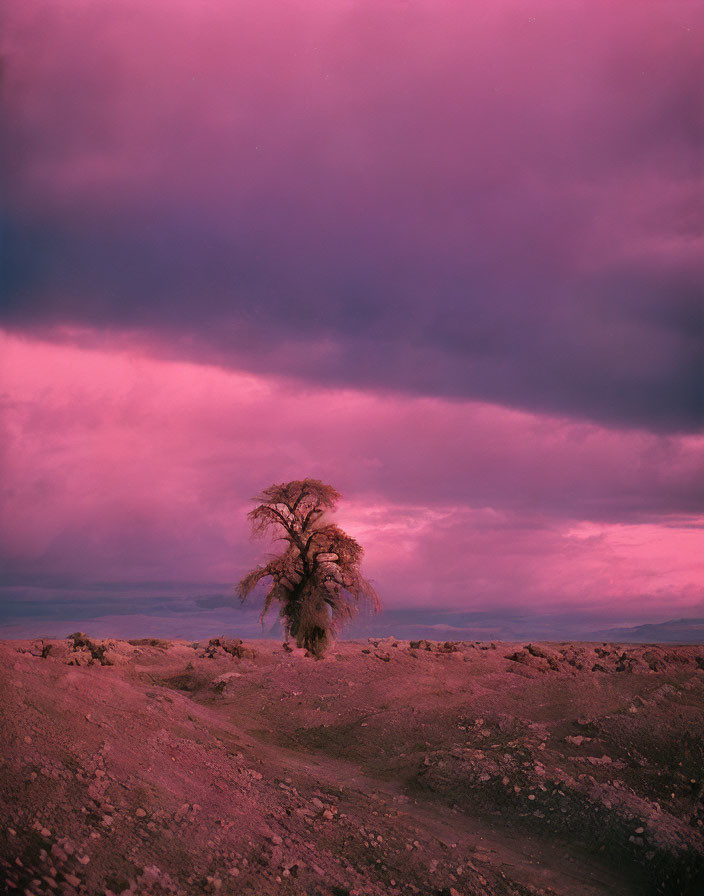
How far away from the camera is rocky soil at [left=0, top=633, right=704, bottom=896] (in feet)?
24.5

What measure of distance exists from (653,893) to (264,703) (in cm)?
1041

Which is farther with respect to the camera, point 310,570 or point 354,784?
point 310,570

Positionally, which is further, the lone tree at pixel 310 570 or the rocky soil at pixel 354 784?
the lone tree at pixel 310 570

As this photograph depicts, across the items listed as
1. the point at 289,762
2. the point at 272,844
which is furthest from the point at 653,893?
the point at 289,762

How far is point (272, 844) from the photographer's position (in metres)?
8.27

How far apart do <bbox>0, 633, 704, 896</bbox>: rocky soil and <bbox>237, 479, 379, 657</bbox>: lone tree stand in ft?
19.8

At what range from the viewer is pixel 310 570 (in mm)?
25141

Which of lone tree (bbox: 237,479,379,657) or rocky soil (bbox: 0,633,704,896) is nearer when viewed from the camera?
rocky soil (bbox: 0,633,704,896)

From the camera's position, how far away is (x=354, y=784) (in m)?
12.1

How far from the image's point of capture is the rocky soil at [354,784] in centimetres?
748

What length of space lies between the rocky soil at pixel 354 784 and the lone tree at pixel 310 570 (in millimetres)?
6029

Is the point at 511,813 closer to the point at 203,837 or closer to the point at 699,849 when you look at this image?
the point at 699,849

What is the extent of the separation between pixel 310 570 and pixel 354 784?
43.3 ft

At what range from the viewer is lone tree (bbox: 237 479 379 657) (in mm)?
→ 24922
